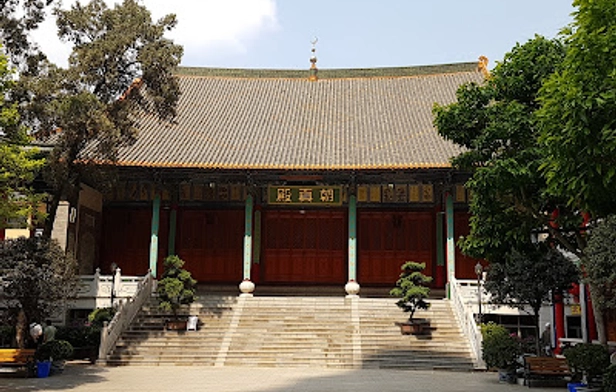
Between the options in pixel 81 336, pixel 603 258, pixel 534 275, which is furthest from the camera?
pixel 81 336

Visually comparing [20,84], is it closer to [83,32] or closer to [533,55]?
[83,32]

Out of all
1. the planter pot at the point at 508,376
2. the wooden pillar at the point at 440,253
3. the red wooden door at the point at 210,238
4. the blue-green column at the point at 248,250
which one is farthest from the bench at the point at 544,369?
the red wooden door at the point at 210,238

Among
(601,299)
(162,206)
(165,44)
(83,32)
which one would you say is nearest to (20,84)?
(83,32)

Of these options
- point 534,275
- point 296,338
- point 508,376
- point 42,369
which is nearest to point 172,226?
point 296,338

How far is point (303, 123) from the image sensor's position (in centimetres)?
2219

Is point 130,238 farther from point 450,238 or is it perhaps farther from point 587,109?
point 587,109

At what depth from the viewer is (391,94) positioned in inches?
974

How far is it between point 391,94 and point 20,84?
15201 millimetres

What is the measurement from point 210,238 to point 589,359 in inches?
498

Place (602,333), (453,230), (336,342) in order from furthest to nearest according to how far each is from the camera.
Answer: (453,230)
(336,342)
(602,333)

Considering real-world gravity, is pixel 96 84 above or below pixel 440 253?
above

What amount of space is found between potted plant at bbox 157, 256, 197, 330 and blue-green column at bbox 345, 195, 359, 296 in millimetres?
4400

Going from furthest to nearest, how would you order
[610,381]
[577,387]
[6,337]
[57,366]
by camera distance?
Answer: [6,337]
[57,366]
[577,387]
[610,381]

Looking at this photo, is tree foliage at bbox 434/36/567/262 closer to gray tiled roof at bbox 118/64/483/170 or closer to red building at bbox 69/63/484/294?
gray tiled roof at bbox 118/64/483/170
